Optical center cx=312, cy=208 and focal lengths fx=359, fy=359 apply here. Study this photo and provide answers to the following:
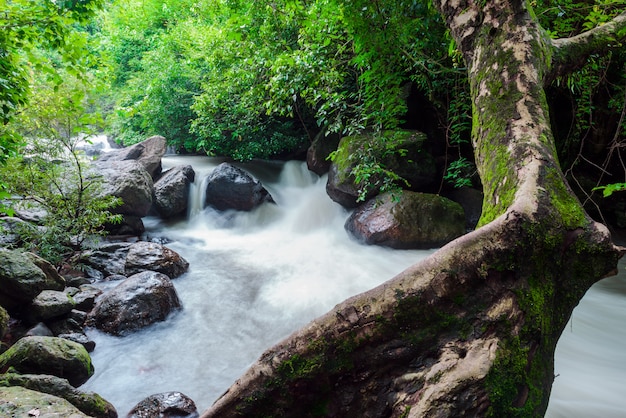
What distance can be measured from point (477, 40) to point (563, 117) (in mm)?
7644

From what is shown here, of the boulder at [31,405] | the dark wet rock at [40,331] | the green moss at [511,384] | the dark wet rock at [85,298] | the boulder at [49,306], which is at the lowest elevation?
the dark wet rock at [85,298]

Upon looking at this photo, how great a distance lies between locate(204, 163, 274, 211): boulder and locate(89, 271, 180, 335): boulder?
13.6 feet

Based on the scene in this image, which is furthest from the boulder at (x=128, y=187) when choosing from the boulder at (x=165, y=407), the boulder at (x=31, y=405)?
the boulder at (x=31, y=405)

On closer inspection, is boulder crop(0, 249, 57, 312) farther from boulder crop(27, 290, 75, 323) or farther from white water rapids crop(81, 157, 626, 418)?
white water rapids crop(81, 157, 626, 418)

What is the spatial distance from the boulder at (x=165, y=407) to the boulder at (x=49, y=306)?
6.13 feet

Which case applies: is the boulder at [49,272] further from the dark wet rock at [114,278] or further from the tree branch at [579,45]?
the tree branch at [579,45]

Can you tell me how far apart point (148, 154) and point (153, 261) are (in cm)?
497

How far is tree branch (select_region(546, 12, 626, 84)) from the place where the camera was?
2.31 m

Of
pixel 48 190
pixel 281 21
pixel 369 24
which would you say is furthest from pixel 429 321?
pixel 48 190

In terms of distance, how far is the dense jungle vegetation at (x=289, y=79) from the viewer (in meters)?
3.65

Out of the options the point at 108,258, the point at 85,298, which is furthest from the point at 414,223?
the point at 108,258

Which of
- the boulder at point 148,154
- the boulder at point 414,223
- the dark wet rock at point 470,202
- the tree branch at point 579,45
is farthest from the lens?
the boulder at point 148,154

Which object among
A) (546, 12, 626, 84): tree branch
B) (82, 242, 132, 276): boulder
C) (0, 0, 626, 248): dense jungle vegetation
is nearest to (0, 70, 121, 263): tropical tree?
(0, 0, 626, 248): dense jungle vegetation

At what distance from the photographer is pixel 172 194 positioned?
29.2 ft
